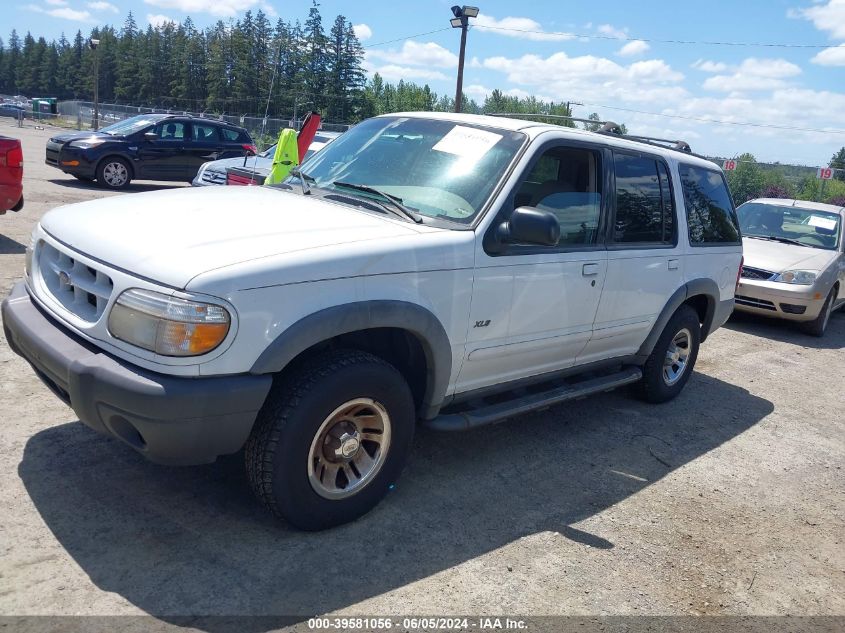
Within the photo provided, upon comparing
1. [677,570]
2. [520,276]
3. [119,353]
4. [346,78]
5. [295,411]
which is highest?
[346,78]

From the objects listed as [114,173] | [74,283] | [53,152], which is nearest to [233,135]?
[114,173]

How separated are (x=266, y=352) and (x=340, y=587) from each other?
102 cm

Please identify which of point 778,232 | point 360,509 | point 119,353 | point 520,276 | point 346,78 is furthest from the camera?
point 346,78

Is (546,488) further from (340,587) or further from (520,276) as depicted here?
(340,587)

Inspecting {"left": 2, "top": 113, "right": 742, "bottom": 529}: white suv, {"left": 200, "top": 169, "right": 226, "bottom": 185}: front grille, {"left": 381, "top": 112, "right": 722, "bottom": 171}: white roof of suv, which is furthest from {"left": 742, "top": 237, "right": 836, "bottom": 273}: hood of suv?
{"left": 200, "top": 169, "right": 226, "bottom": 185}: front grille

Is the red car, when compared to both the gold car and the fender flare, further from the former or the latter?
the gold car

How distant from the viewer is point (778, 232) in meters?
10.3

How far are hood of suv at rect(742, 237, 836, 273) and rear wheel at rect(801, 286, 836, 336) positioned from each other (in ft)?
1.46

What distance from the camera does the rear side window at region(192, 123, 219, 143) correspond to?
51.9ft

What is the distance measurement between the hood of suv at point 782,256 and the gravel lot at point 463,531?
4440 mm

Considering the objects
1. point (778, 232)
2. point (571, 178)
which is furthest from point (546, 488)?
point (778, 232)

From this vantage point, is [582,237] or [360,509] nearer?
[360,509]

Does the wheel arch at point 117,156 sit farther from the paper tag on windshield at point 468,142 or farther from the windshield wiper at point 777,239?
the paper tag on windshield at point 468,142

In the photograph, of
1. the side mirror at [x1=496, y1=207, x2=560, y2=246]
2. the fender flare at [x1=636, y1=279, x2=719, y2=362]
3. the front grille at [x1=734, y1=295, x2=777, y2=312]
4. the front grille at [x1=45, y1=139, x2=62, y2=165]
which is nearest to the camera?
the side mirror at [x1=496, y1=207, x2=560, y2=246]
